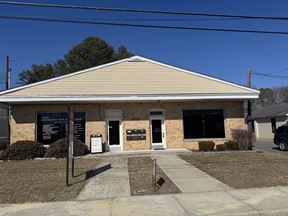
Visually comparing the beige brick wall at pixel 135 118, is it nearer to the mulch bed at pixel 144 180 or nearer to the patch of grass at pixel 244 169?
the patch of grass at pixel 244 169

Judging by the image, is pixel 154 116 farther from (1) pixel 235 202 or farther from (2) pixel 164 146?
(1) pixel 235 202

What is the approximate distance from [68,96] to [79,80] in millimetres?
1743

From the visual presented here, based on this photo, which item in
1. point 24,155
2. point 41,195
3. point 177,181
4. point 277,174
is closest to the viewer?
point 41,195

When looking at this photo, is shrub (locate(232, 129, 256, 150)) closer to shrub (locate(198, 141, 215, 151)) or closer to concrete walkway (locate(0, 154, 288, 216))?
shrub (locate(198, 141, 215, 151))

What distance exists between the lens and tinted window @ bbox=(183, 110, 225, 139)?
819 inches

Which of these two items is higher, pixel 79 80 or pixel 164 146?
pixel 79 80

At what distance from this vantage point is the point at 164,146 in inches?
813

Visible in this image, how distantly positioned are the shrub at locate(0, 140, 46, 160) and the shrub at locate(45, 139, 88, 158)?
0.57 metres

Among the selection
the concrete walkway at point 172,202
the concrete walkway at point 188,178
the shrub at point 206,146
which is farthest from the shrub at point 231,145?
the concrete walkway at point 172,202

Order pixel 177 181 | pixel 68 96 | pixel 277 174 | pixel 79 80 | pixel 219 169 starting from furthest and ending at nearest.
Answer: pixel 79 80, pixel 68 96, pixel 219 169, pixel 277 174, pixel 177 181

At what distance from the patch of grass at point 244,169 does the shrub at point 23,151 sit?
27.1 feet

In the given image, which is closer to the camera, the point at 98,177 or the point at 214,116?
the point at 98,177

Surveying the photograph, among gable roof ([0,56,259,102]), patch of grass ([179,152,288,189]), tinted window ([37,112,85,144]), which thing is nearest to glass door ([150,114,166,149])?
gable roof ([0,56,259,102])

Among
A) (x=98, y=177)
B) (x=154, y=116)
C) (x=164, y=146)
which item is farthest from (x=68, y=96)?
(x=98, y=177)
